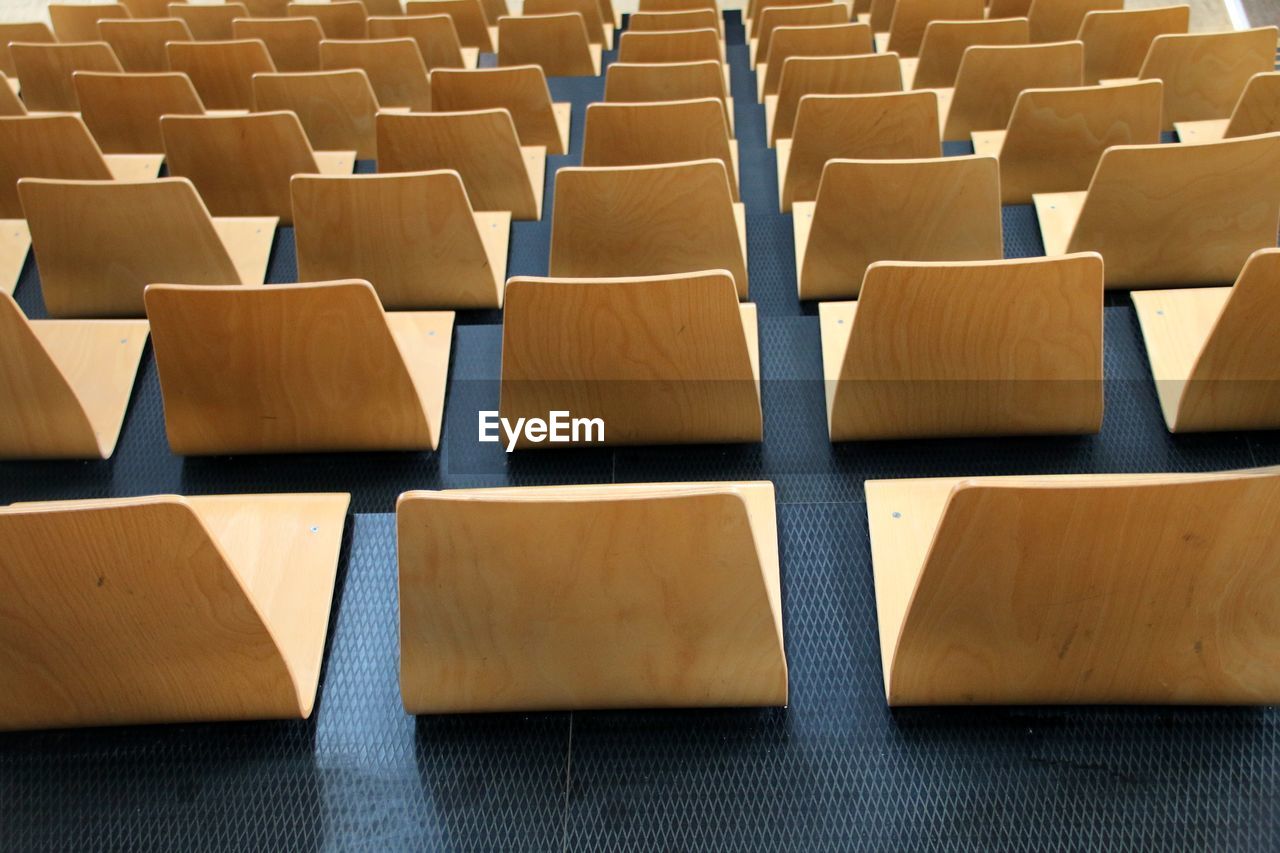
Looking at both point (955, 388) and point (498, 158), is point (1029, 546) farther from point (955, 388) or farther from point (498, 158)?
point (498, 158)

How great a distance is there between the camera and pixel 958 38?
2766 mm

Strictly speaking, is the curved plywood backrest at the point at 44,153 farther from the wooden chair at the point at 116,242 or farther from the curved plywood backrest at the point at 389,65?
the curved plywood backrest at the point at 389,65

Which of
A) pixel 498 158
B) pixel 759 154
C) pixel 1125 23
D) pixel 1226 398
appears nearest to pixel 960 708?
pixel 1226 398

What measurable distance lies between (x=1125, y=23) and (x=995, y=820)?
2.35 m

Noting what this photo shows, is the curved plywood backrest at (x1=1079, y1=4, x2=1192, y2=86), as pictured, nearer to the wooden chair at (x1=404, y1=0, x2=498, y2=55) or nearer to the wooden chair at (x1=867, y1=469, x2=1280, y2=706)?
the wooden chair at (x1=404, y1=0, x2=498, y2=55)

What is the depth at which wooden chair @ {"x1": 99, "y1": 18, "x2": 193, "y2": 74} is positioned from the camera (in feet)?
10.7

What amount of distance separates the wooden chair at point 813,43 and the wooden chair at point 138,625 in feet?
7.05

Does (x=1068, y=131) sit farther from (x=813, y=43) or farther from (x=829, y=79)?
(x=813, y=43)

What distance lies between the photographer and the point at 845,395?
4.71 ft

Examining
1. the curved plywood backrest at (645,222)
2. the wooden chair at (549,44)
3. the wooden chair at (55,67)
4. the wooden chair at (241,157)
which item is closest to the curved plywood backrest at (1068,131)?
the curved plywood backrest at (645,222)

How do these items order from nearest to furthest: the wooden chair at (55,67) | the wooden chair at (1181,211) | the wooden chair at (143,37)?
the wooden chair at (1181,211)
the wooden chair at (55,67)
the wooden chair at (143,37)

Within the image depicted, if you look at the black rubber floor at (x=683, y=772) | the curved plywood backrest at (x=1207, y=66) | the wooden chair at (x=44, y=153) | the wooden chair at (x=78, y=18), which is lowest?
the black rubber floor at (x=683, y=772)

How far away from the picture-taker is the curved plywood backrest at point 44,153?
6.96ft

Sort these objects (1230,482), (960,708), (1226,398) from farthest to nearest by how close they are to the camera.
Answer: (1226,398) < (960,708) < (1230,482)
